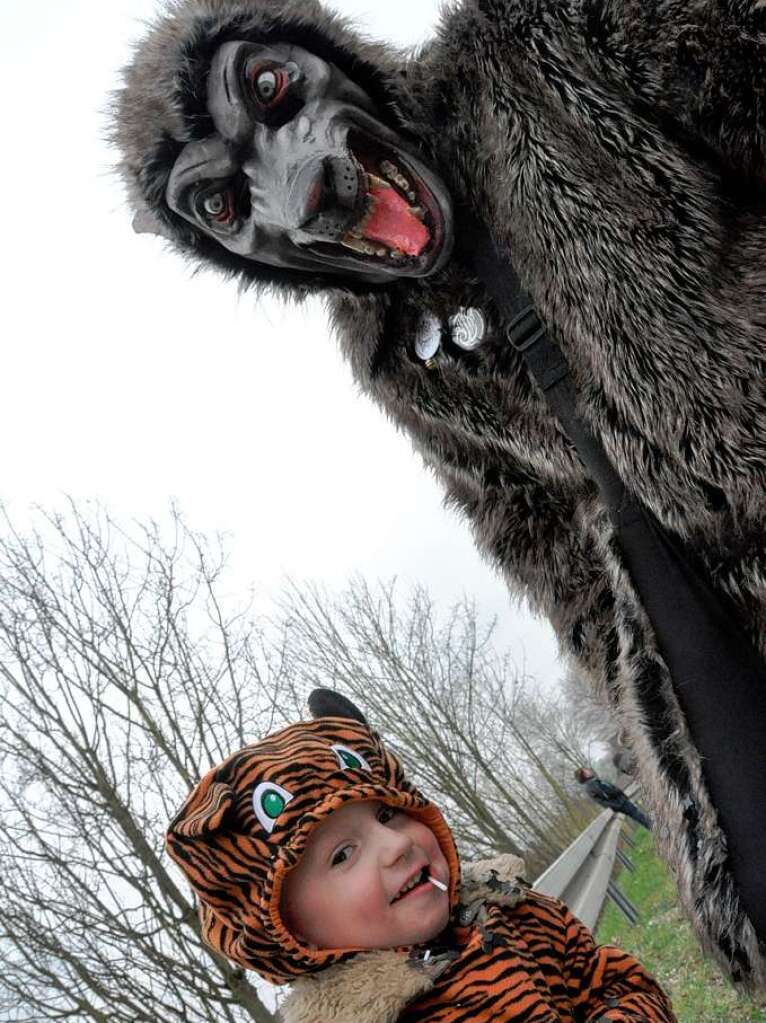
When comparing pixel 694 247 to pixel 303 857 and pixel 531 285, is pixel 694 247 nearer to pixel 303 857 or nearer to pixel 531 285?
pixel 531 285

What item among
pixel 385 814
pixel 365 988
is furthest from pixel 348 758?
pixel 365 988

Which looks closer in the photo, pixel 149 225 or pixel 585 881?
pixel 149 225

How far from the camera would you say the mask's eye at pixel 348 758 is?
5.03ft

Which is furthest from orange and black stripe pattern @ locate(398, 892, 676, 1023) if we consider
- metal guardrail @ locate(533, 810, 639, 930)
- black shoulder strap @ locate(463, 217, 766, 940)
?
metal guardrail @ locate(533, 810, 639, 930)

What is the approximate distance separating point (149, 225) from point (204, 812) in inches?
65.9

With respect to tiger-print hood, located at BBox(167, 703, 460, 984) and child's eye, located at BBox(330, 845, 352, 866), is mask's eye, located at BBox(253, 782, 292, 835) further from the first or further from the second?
child's eye, located at BBox(330, 845, 352, 866)

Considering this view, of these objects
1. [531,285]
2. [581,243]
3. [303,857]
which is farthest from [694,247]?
[303,857]

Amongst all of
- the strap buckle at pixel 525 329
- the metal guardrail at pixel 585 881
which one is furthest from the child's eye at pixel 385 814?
the metal guardrail at pixel 585 881

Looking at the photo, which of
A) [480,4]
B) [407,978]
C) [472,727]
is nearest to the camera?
[407,978]

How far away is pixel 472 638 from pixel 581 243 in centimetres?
1733

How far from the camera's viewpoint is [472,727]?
16656 mm

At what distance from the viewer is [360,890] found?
1.40 metres

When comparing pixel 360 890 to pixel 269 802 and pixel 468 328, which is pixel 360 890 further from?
pixel 468 328

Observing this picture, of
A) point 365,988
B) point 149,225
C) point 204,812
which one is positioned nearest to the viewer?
point 365,988
